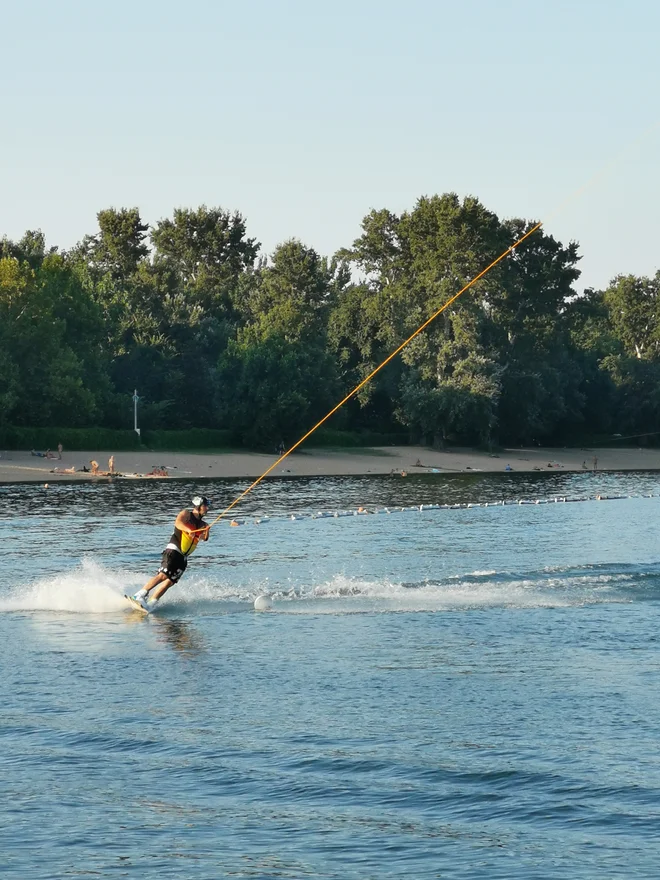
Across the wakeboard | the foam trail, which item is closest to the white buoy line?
the foam trail

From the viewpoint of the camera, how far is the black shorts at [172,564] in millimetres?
22484

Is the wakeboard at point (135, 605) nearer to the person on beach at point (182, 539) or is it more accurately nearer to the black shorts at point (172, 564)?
the person on beach at point (182, 539)

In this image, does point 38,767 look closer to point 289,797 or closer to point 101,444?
point 289,797

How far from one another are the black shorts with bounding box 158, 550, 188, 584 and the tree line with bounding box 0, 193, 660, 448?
2052 inches

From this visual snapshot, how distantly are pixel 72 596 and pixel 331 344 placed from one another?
74.3 meters

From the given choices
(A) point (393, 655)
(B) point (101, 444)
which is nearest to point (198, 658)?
(A) point (393, 655)

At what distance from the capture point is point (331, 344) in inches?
3866

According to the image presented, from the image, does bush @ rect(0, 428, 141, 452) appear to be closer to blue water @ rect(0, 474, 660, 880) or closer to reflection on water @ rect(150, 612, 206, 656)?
blue water @ rect(0, 474, 660, 880)

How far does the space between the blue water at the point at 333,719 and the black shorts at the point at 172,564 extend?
0.94 meters

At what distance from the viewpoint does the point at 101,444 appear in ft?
249

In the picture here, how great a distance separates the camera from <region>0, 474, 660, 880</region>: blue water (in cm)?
1192

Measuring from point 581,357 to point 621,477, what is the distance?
35.5 metres

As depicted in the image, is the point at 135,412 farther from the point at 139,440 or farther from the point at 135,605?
the point at 135,605

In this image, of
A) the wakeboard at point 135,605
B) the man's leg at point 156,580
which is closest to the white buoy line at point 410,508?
the wakeboard at point 135,605
